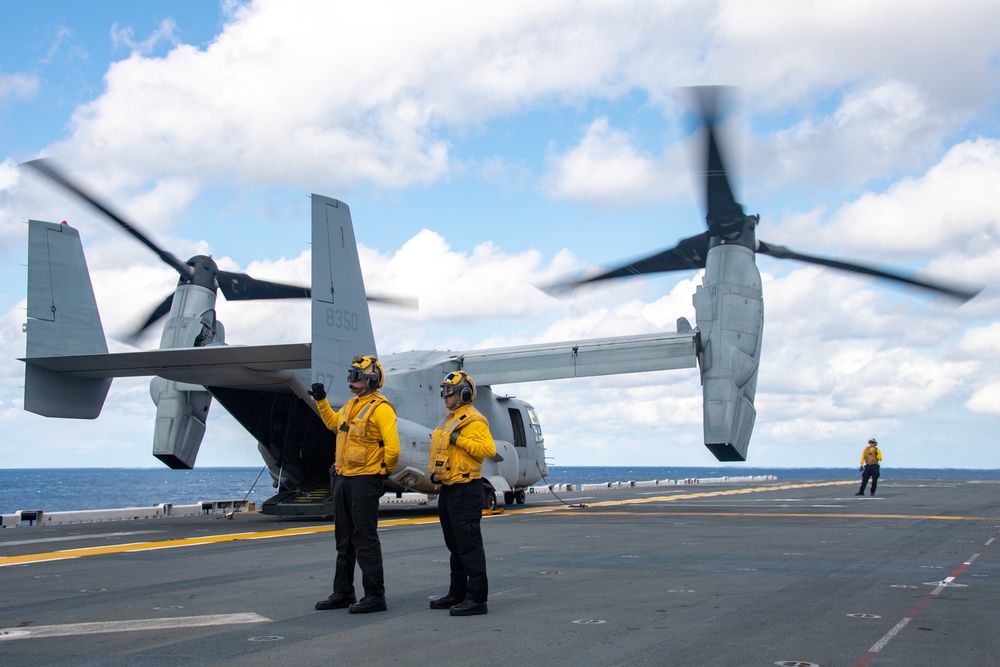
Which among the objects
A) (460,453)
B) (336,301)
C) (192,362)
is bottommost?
(460,453)

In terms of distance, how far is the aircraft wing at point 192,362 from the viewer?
15.9 metres

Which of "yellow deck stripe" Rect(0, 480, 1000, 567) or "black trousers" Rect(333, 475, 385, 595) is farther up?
"black trousers" Rect(333, 475, 385, 595)

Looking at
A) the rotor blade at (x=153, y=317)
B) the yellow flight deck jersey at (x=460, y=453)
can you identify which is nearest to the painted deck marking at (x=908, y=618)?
the yellow flight deck jersey at (x=460, y=453)

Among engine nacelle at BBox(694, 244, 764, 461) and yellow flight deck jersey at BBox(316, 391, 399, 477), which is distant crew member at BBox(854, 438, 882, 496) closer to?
engine nacelle at BBox(694, 244, 764, 461)

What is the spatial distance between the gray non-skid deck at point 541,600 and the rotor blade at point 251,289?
9335 mm

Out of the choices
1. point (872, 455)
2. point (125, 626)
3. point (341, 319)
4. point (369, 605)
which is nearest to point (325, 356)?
point (341, 319)

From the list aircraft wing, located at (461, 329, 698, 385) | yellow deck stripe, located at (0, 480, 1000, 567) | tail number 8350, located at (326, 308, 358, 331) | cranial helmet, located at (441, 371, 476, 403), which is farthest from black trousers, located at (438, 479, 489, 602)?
aircraft wing, located at (461, 329, 698, 385)

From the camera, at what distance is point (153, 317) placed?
25016 millimetres

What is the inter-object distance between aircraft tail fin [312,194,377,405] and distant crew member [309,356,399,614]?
8344mm

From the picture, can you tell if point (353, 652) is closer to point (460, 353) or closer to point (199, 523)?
point (199, 523)

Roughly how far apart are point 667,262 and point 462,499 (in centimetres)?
1762

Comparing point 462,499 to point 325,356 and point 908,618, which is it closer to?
point 908,618

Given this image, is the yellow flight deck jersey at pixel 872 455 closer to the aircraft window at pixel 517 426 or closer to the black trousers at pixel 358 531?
the aircraft window at pixel 517 426

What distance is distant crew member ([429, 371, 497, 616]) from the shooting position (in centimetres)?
729
